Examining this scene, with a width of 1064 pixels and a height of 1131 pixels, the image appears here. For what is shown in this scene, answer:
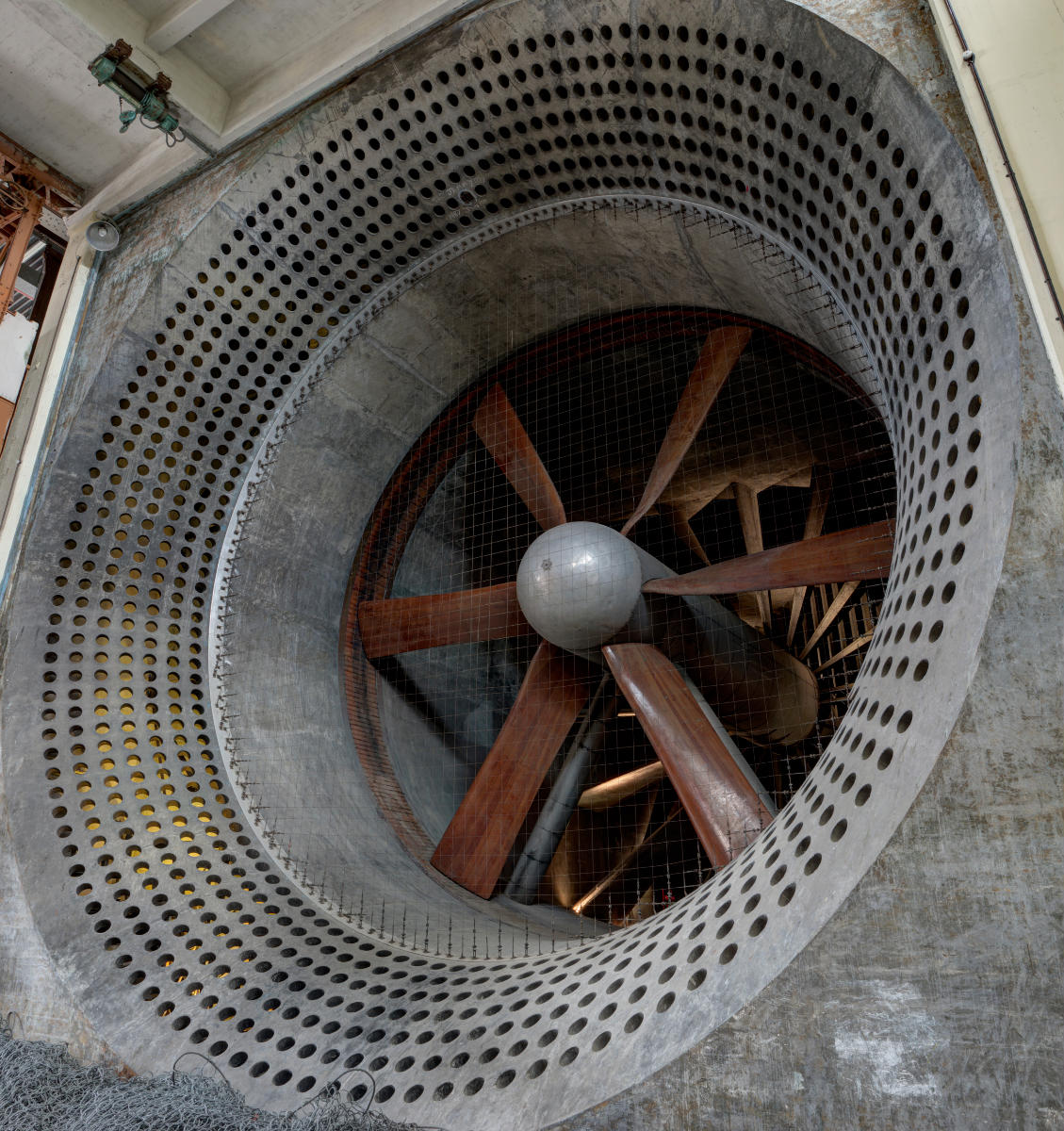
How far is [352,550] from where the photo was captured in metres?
5.92

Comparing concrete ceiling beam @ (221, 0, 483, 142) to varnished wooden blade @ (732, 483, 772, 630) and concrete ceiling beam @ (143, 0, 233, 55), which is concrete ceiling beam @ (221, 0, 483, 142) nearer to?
concrete ceiling beam @ (143, 0, 233, 55)

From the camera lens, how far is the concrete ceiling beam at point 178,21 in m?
4.68

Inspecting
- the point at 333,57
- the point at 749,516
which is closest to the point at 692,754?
the point at 749,516

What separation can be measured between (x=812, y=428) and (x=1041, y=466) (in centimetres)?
356

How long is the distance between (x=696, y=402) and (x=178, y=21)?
3.28 m

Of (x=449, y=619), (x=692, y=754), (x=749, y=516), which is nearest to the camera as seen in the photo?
(x=692, y=754)

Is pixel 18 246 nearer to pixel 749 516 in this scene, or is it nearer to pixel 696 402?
pixel 696 402

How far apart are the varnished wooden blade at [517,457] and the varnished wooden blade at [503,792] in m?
1.02

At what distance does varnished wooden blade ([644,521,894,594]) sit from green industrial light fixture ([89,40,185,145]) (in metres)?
3.60

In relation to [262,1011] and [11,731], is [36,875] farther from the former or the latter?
[262,1011]

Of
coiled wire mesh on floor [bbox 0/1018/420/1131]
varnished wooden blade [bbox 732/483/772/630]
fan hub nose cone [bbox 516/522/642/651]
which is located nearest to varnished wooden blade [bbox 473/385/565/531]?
fan hub nose cone [bbox 516/522/642/651]

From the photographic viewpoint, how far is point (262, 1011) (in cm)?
375

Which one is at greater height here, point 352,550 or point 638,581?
point 352,550

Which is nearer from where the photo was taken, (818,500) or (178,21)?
(178,21)
